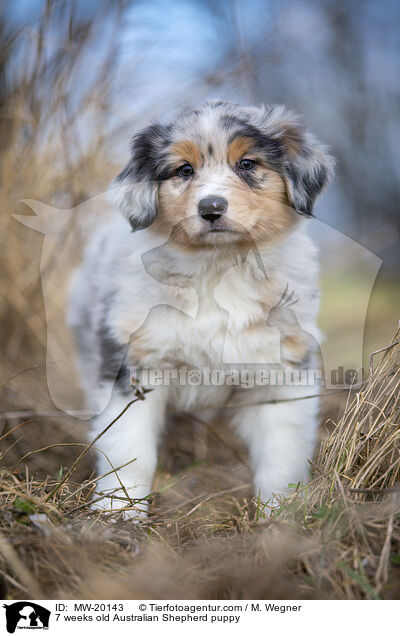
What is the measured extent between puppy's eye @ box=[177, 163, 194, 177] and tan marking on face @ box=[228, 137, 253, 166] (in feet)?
0.42

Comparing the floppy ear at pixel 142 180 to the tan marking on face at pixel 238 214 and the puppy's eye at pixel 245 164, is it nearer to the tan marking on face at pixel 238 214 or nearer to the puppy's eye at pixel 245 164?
the tan marking on face at pixel 238 214

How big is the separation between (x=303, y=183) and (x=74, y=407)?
1.17m

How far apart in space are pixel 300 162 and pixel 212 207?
0.40 metres

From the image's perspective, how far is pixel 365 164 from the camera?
207cm

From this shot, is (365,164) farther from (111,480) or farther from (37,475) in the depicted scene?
(37,475)

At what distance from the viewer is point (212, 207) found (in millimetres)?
1694

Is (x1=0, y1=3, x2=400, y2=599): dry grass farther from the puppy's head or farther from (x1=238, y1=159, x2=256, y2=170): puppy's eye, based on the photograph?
(x1=238, y1=159, x2=256, y2=170): puppy's eye

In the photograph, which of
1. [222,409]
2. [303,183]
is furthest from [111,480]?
[303,183]

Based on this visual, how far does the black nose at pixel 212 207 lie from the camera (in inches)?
66.6
